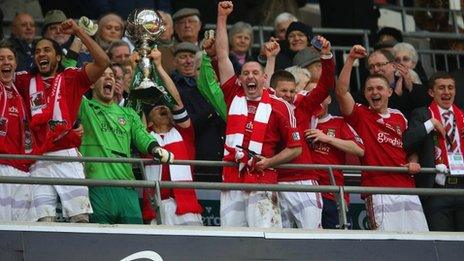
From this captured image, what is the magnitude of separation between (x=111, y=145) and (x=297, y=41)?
11.5 ft

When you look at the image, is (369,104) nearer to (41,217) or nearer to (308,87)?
(308,87)

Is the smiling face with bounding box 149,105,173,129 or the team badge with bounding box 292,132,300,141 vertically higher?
the smiling face with bounding box 149,105,173,129

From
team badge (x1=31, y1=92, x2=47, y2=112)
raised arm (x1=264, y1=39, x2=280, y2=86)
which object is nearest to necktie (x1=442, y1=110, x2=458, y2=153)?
raised arm (x1=264, y1=39, x2=280, y2=86)

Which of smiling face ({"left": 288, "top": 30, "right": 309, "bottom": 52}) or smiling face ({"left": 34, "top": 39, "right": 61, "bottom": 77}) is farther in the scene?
smiling face ({"left": 288, "top": 30, "right": 309, "bottom": 52})

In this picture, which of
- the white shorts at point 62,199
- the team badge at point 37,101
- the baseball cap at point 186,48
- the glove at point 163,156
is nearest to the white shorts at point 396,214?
the glove at point 163,156

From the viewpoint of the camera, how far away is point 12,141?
589 inches

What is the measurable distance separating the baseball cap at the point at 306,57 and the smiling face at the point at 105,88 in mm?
2456

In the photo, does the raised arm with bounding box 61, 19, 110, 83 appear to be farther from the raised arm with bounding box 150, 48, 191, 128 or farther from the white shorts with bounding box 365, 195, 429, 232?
the white shorts with bounding box 365, 195, 429, 232

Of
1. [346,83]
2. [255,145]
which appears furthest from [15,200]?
[346,83]

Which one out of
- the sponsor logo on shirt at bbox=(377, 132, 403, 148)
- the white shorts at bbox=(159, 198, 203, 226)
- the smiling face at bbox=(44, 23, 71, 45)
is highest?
the smiling face at bbox=(44, 23, 71, 45)

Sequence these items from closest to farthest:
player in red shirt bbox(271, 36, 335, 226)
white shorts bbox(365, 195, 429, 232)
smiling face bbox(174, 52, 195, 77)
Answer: player in red shirt bbox(271, 36, 335, 226) < white shorts bbox(365, 195, 429, 232) < smiling face bbox(174, 52, 195, 77)

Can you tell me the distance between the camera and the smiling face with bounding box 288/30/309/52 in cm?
1791

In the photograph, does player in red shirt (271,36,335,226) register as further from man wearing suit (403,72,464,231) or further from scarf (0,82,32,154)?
scarf (0,82,32,154)

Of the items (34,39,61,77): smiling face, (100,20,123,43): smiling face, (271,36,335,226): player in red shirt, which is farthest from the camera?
(100,20,123,43): smiling face
